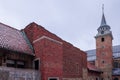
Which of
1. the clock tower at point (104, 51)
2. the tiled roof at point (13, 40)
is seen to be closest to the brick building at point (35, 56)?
the tiled roof at point (13, 40)

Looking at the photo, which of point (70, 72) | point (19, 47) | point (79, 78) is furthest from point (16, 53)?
point (79, 78)

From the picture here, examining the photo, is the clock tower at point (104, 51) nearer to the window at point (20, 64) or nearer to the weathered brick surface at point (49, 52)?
the weathered brick surface at point (49, 52)

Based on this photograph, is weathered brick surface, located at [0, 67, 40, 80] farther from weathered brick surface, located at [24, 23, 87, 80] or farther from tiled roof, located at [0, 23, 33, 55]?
tiled roof, located at [0, 23, 33, 55]

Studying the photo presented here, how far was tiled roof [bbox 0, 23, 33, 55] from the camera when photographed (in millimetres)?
13047

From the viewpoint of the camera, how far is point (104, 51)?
38875 millimetres

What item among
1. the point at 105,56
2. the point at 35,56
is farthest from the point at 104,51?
the point at 35,56

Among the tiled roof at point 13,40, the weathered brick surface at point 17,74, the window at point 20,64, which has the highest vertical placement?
the tiled roof at point 13,40

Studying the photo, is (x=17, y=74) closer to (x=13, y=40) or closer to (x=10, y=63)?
(x=10, y=63)

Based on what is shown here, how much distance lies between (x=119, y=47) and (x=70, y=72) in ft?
105

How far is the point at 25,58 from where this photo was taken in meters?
14.3

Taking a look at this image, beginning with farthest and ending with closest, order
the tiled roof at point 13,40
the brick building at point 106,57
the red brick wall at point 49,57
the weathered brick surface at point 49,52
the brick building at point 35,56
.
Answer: the brick building at point 106,57 < the weathered brick surface at point 49,52 < the red brick wall at point 49,57 < the tiled roof at point 13,40 < the brick building at point 35,56

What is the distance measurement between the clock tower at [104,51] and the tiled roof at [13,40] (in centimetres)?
2622

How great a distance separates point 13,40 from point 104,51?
28.6 m

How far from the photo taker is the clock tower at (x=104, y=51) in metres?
37.1
